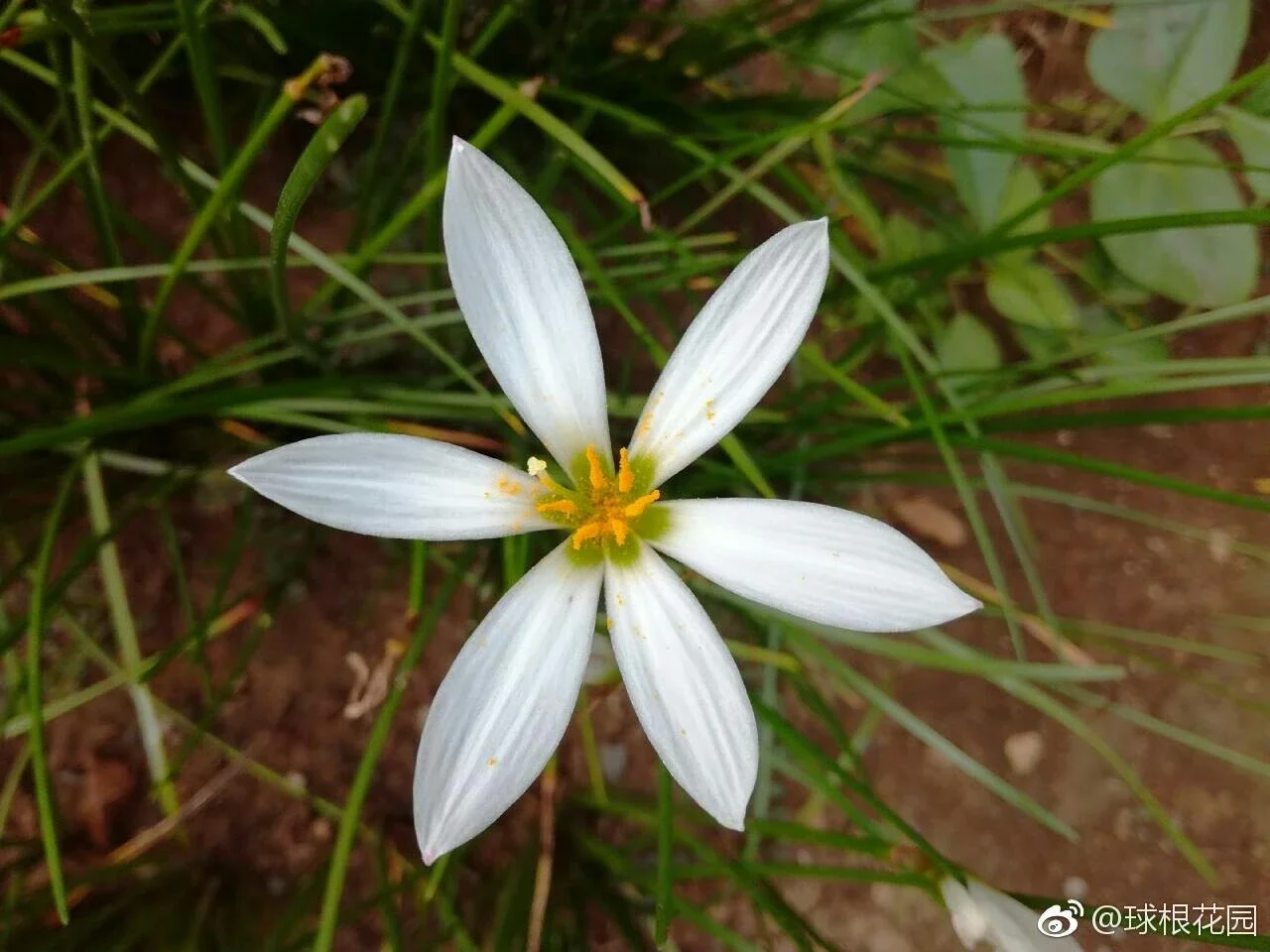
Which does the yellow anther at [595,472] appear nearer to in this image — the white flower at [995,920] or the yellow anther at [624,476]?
the yellow anther at [624,476]

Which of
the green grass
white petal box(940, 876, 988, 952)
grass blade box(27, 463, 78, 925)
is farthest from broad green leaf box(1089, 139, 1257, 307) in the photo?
grass blade box(27, 463, 78, 925)

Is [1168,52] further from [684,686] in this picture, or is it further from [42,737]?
[42,737]

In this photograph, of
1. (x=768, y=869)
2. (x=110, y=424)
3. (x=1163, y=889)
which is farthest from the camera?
(x=1163, y=889)

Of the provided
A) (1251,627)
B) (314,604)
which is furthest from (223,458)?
(1251,627)

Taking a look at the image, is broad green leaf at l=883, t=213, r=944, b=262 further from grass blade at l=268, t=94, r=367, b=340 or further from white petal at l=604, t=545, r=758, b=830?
grass blade at l=268, t=94, r=367, b=340

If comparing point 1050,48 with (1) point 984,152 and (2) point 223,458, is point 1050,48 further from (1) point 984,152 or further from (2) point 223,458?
(2) point 223,458

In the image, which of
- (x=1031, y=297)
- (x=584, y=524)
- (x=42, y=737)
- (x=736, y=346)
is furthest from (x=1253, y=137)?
(x=42, y=737)
